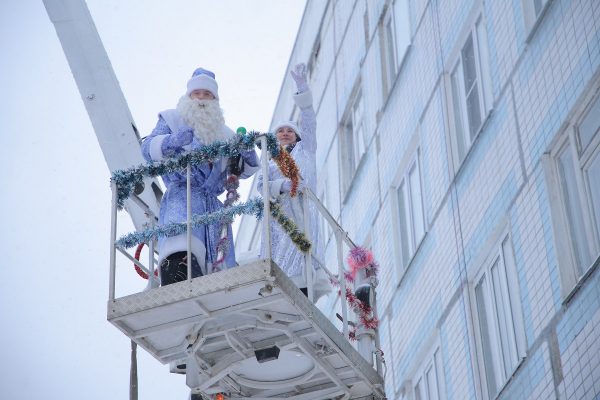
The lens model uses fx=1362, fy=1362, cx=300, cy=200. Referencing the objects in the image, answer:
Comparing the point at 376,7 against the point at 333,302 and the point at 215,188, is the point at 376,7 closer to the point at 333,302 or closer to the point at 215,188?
the point at 333,302

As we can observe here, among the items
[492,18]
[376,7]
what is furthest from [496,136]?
[376,7]

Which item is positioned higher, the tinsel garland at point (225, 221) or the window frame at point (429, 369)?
the window frame at point (429, 369)

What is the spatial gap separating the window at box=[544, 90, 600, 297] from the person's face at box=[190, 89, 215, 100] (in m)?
3.47

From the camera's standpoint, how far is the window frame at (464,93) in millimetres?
15977

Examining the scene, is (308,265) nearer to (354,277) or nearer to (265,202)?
(265,202)

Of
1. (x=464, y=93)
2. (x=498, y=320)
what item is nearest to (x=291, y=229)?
(x=498, y=320)

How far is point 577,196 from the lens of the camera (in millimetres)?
13219

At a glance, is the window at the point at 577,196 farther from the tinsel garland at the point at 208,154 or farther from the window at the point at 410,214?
the window at the point at 410,214

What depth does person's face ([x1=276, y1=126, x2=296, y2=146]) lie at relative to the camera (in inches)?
564

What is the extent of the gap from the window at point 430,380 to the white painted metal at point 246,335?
3069mm

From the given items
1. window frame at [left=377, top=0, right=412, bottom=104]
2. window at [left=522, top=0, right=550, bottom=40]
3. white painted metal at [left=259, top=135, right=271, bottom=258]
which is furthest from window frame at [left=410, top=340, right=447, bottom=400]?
white painted metal at [left=259, top=135, right=271, bottom=258]

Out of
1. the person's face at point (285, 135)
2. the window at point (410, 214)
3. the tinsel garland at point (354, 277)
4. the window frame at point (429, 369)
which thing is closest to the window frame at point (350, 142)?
the window at point (410, 214)

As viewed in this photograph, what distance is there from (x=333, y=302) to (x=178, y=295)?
10.3 meters

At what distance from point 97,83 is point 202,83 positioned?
13.6ft
